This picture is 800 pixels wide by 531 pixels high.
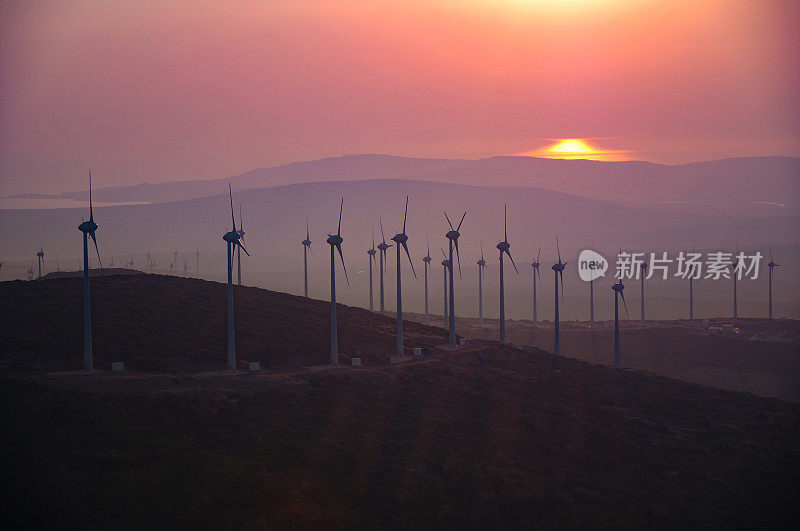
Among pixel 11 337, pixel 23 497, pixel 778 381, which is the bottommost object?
pixel 778 381

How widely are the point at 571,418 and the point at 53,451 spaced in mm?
57409

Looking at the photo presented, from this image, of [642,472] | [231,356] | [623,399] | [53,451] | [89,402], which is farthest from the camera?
[623,399]

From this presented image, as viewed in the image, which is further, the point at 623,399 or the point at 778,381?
the point at 778,381

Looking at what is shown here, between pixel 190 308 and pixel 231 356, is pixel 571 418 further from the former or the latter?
pixel 190 308

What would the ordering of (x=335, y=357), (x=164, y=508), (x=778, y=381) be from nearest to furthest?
(x=164, y=508)
(x=335, y=357)
(x=778, y=381)

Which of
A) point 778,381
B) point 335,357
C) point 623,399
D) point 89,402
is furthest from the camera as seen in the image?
point 778,381

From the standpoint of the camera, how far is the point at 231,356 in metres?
93.0

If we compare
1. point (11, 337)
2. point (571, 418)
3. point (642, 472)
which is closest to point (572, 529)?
point (642, 472)

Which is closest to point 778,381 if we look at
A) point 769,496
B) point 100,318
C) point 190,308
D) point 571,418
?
point 571,418

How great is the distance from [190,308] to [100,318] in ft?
45.9

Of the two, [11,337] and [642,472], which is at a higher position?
[11,337]

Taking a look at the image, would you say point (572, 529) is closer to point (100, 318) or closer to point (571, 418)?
point (571, 418)

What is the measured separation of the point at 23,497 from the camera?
52.2 m

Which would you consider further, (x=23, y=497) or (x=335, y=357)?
(x=335, y=357)
